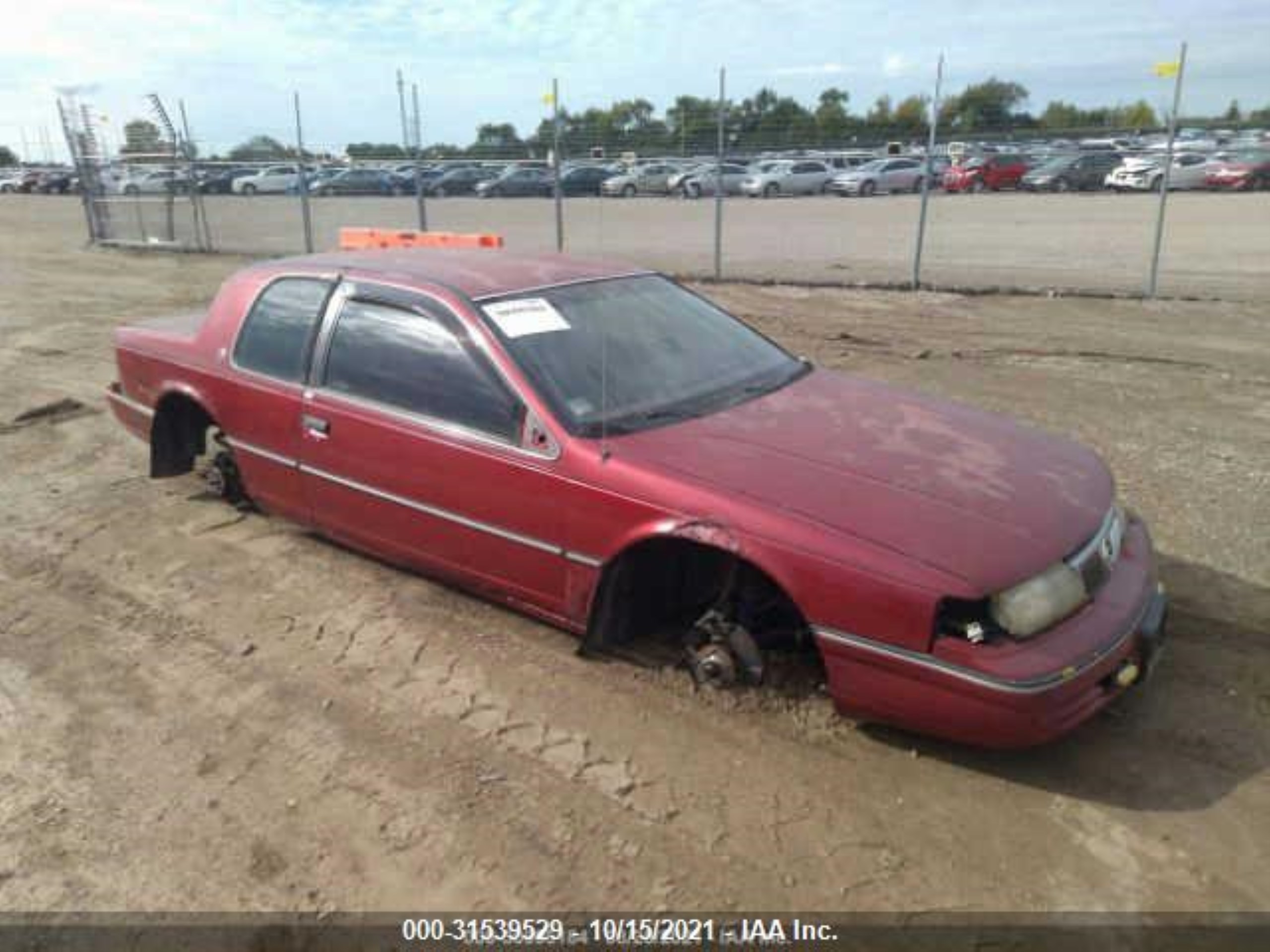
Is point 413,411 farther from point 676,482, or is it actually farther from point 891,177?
point 891,177

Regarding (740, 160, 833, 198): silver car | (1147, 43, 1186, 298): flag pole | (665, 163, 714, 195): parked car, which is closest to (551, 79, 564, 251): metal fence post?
(1147, 43, 1186, 298): flag pole

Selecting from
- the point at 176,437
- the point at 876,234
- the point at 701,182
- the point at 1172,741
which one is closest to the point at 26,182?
the point at 701,182

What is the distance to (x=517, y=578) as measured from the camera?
353cm

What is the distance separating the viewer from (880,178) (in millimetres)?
31203

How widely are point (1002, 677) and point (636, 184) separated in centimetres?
2866

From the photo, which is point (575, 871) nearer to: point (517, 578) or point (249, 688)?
point (517, 578)

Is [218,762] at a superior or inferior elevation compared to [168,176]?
inferior

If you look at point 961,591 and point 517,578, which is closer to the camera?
point 961,591

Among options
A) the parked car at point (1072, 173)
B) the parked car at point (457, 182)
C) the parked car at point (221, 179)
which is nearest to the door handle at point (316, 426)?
the parked car at point (221, 179)

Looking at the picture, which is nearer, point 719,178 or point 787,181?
point 719,178

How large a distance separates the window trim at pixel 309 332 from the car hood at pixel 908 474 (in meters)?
1.70

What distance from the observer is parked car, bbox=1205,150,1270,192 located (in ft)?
86.8

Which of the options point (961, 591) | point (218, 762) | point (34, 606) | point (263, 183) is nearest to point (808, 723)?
point (961, 591)

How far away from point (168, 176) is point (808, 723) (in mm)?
19087
